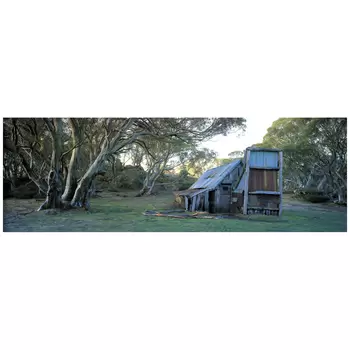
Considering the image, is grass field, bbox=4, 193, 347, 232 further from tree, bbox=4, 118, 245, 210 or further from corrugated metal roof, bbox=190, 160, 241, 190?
corrugated metal roof, bbox=190, 160, 241, 190

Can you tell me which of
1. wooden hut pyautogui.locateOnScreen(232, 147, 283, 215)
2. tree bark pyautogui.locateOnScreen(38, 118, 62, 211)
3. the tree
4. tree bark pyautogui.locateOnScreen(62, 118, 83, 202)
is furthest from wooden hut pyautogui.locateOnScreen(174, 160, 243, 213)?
tree bark pyautogui.locateOnScreen(38, 118, 62, 211)

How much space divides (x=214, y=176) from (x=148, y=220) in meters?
2.34

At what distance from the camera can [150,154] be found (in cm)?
934

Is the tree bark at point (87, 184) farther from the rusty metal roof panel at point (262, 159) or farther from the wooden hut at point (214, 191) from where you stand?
the rusty metal roof panel at point (262, 159)

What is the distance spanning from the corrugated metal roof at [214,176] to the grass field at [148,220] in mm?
1063

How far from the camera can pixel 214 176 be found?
8.22 metres

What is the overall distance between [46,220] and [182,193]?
3.84 m

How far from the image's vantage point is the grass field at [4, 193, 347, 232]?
23.3 feet

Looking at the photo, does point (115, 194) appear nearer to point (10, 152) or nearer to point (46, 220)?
point (46, 220)

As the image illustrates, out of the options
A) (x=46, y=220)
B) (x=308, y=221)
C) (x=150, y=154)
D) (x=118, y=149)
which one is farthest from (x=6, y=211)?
(x=308, y=221)

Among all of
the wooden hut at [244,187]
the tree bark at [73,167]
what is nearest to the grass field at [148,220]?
the wooden hut at [244,187]

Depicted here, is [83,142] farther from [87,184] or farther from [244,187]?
[244,187]

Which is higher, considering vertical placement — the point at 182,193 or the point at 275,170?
the point at 275,170

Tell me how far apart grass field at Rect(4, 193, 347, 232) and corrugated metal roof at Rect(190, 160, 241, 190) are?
3.49 feet
